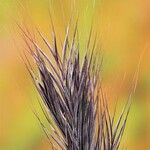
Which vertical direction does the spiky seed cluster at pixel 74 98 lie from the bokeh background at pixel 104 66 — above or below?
below

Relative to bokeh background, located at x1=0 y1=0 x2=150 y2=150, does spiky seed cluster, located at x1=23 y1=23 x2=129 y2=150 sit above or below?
below

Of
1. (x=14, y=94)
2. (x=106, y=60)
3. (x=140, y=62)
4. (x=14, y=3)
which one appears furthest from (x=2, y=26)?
(x=140, y=62)

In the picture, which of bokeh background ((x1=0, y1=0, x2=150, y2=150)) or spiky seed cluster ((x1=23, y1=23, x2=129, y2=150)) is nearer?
spiky seed cluster ((x1=23, y1=23, x2=129, y2=150))

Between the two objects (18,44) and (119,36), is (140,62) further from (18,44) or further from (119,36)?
(18,44)

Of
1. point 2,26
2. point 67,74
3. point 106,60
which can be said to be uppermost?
point 2,26

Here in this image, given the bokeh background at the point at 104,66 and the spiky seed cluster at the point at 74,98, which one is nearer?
the spiky seed cluster at the point at 74,98
